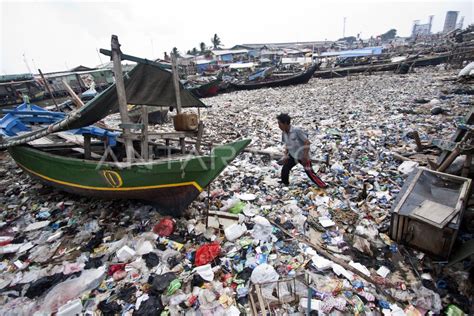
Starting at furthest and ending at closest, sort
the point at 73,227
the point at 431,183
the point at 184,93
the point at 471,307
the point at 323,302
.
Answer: the point at 184,93 → the point at 73,227 → the point at 431,183 → the point at 323,302 → the point at 471,307

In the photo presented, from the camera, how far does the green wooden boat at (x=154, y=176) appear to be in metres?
3.06

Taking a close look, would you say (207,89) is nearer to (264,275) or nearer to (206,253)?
(206,253)

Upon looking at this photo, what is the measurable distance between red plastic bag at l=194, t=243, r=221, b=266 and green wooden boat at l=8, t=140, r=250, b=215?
717 mm

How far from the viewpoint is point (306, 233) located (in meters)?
3.19

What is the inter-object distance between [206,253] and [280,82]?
1814 cm

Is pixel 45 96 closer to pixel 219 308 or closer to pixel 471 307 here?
pixel 219 308

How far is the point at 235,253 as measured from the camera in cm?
289

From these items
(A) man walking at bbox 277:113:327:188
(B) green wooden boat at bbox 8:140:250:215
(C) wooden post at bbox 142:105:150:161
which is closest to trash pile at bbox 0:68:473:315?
(B) green wooden boat at bbox 8:140:250:215

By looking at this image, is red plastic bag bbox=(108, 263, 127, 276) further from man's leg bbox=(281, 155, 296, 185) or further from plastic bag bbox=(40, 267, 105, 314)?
man's leg bbox=(281, 155, 296, 185)

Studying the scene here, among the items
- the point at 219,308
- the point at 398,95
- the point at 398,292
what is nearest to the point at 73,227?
the point at 219,308

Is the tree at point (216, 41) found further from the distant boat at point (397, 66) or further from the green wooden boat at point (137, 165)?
the green wooden boat at point (137, 165)

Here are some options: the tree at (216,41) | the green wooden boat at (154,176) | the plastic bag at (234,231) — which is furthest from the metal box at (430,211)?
the tree at (216,41)

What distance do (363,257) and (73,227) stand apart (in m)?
4.02

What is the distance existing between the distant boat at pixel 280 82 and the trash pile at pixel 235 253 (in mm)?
14891
